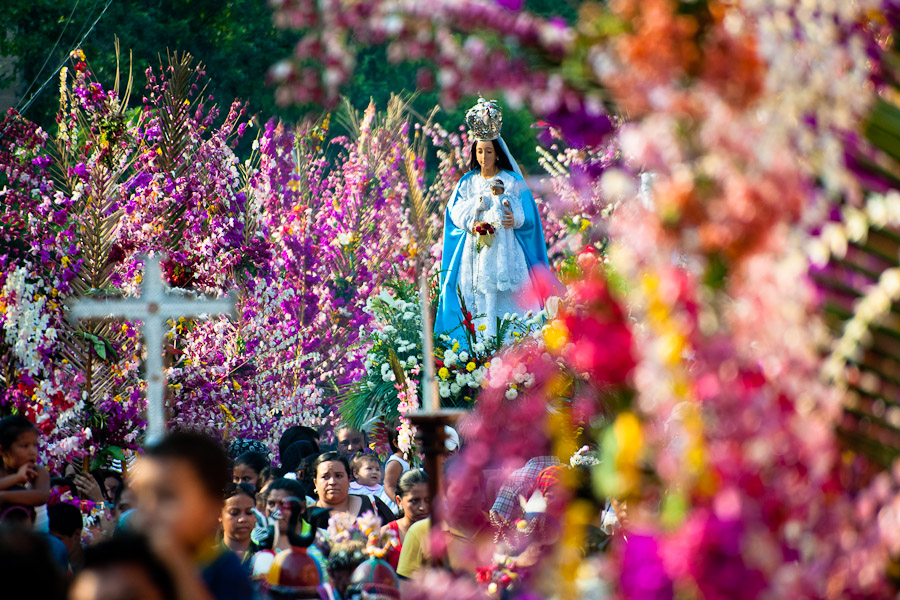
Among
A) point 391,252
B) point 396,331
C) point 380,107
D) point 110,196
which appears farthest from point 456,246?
point 380,107

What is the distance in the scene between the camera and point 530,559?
3.95 m

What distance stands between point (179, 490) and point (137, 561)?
0.45m

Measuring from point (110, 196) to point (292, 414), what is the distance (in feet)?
14.6

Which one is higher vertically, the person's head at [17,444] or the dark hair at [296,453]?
the person's head at [17,444]

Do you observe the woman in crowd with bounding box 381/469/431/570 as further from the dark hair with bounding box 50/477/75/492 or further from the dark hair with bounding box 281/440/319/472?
the dark hair with bounding box 281/440/319/472

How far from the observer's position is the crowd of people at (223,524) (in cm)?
219

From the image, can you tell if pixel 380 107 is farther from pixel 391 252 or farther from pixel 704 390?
pixel 704 390

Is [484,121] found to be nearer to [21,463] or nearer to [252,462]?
[252,462]

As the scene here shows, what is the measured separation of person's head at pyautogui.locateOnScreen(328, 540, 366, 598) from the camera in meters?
4.57

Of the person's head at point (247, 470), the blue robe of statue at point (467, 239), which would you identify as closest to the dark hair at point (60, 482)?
the person's head at point (247, 470)

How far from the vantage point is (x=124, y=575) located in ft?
7.02

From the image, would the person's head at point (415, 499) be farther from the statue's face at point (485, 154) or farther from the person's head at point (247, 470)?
the statue's face at point (485, 154)

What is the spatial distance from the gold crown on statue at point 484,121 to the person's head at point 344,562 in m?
7.15

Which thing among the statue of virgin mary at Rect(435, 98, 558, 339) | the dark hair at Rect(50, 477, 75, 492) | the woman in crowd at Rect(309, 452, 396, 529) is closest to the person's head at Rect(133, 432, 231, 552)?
the woman in crowd at Rect(309, 452, 396, 529)
